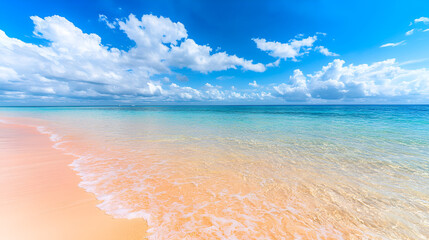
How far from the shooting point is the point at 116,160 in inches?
314

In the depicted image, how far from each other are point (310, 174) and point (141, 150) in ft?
29.5

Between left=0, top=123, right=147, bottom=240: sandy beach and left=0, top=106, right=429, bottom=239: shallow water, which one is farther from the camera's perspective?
left=0, top=106, right=429, bottom=239: shallow water

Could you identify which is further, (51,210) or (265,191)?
(265,191)

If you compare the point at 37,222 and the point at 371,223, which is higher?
the point at 37,222

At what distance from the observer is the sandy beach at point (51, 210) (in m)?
3.44

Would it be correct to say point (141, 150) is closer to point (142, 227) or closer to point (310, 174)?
point (142, 227)

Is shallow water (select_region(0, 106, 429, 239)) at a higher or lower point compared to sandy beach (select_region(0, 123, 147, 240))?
lower

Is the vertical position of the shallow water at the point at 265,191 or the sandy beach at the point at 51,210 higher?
the sandy beach at the point at 51,210

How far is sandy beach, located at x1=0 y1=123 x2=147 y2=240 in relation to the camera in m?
3.44

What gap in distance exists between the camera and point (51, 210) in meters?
4.09

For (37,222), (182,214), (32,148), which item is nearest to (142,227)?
(182,214)

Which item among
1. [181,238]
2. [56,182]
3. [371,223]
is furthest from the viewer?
[56,182]

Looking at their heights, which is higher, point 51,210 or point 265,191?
point 51,210

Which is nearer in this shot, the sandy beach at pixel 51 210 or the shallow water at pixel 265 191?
the sandy beach at pixel 51 210
